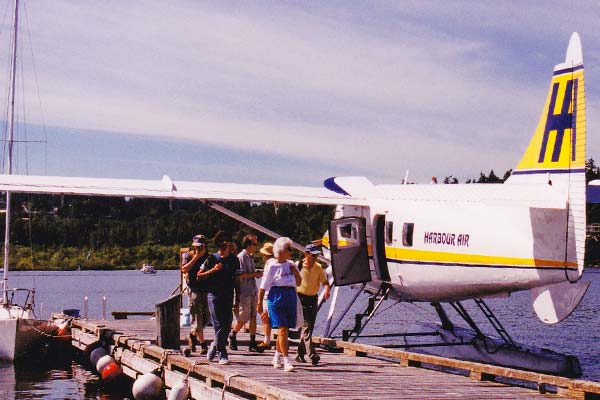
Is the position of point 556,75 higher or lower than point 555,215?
higher

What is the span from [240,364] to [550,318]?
15.4 ft

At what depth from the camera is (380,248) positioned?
48.8 ft

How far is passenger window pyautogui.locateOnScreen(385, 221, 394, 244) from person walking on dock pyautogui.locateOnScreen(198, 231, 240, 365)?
169 inches

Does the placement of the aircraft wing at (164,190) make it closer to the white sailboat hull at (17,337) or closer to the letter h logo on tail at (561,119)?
the white sailboat hull at (17,337)

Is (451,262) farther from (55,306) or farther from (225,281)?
(55,306)

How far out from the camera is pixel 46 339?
62.2 ft

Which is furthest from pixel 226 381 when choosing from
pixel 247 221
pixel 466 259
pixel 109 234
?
pixel 109 234

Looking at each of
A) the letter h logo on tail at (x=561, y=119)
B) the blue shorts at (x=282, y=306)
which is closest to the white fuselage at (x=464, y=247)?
the letter h logo on tail at (x=561, y=119)

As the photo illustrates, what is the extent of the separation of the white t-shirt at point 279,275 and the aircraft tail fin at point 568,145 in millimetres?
4195

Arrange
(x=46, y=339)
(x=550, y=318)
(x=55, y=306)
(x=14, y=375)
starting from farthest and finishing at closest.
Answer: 1. (x=55, y=306)
2. (x=46, y=339)
3. (x=14, y=375)
4. (x=550, y=318)

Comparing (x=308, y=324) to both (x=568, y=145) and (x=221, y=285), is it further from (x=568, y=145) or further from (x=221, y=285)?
(x=568, y=145)

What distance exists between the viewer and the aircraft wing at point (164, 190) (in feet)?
51.5

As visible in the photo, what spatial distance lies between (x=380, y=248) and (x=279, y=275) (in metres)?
5.09

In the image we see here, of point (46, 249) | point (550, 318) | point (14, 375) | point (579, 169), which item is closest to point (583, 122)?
point (579, 169)
